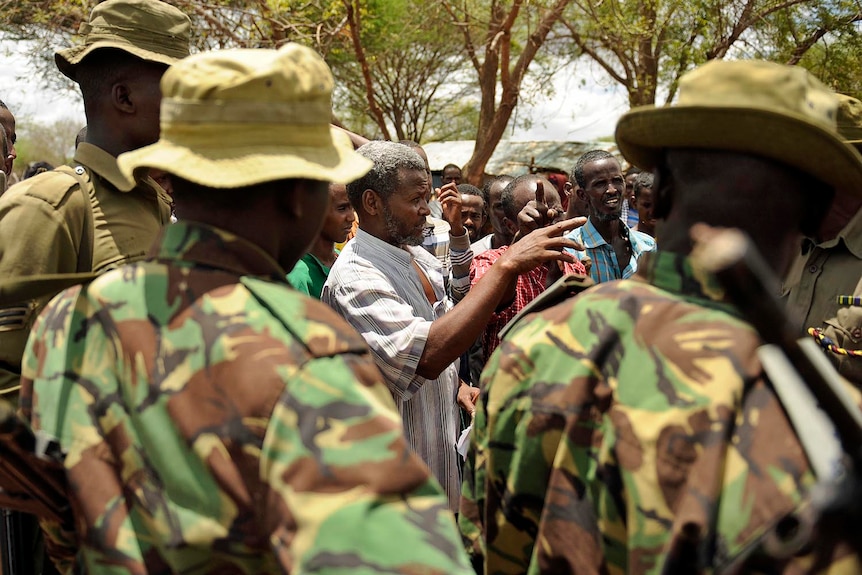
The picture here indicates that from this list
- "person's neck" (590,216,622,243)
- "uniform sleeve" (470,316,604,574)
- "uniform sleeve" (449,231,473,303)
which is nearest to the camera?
"uniform sleeve" (470,316,604,574)

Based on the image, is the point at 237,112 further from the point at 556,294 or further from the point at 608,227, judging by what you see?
the point at 608,227

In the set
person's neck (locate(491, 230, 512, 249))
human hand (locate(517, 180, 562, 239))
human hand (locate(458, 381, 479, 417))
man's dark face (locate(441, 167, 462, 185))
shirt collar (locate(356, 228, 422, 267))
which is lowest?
human hand (locate(458, 381, 479, 417))

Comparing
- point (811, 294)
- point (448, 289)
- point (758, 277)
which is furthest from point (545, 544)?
point (448, 289)

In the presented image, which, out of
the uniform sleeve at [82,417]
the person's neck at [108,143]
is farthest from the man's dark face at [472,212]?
the uniform sleeve at [82,417]

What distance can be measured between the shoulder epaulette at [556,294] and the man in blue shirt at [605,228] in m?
2.83

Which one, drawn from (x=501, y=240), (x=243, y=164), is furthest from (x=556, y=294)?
(x=501, y=240)

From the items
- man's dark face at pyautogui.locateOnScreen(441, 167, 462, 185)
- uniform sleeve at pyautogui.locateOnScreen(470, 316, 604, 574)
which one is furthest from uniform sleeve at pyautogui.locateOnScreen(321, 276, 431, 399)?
man's dark face at pyautogui.locateOnScreen(441, 167, 462, 185)

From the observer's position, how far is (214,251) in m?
1.69

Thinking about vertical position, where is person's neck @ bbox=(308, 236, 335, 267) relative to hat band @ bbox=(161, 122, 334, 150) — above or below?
below

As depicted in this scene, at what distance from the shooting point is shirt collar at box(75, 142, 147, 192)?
9.08ft

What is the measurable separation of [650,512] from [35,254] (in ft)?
6.20

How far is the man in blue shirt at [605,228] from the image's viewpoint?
516cm

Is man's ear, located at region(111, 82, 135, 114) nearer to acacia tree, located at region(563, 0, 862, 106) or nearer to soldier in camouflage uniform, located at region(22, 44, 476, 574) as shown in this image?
soldier in camouflage uniform, located at region(22, 44, 476, 574)

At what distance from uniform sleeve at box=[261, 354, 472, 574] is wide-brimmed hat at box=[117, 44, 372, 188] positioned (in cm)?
43
